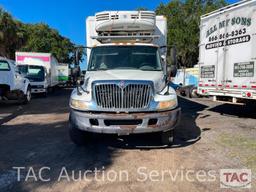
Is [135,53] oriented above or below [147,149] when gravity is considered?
above

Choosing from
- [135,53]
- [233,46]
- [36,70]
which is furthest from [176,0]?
[135,53]

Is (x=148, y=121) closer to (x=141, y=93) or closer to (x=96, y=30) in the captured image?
(x=141, y=93)

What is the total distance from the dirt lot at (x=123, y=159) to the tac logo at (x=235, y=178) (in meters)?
0.09

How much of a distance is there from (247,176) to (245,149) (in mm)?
1540

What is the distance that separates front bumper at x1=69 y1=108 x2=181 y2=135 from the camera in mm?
5535

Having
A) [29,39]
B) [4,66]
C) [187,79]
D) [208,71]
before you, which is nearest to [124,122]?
[208,71]

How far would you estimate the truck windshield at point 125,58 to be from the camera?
706 centimetres

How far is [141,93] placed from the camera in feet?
18.5

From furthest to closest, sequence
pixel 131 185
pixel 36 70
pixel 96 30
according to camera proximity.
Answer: pixel 36 70 < pixel 96 30 < pixel 131 185

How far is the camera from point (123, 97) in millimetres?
5617

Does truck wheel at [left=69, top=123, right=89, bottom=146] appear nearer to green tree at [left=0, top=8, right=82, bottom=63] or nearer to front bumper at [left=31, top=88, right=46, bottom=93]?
front bumper at [left=31, top=88, right=46, bottom=93]

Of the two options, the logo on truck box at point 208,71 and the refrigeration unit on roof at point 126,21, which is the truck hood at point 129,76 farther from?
the logo on truck box at point 208,71

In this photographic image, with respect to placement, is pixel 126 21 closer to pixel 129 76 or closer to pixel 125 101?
pixel 129 76

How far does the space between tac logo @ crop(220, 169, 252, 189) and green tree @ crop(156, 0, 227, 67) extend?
30042 mm
